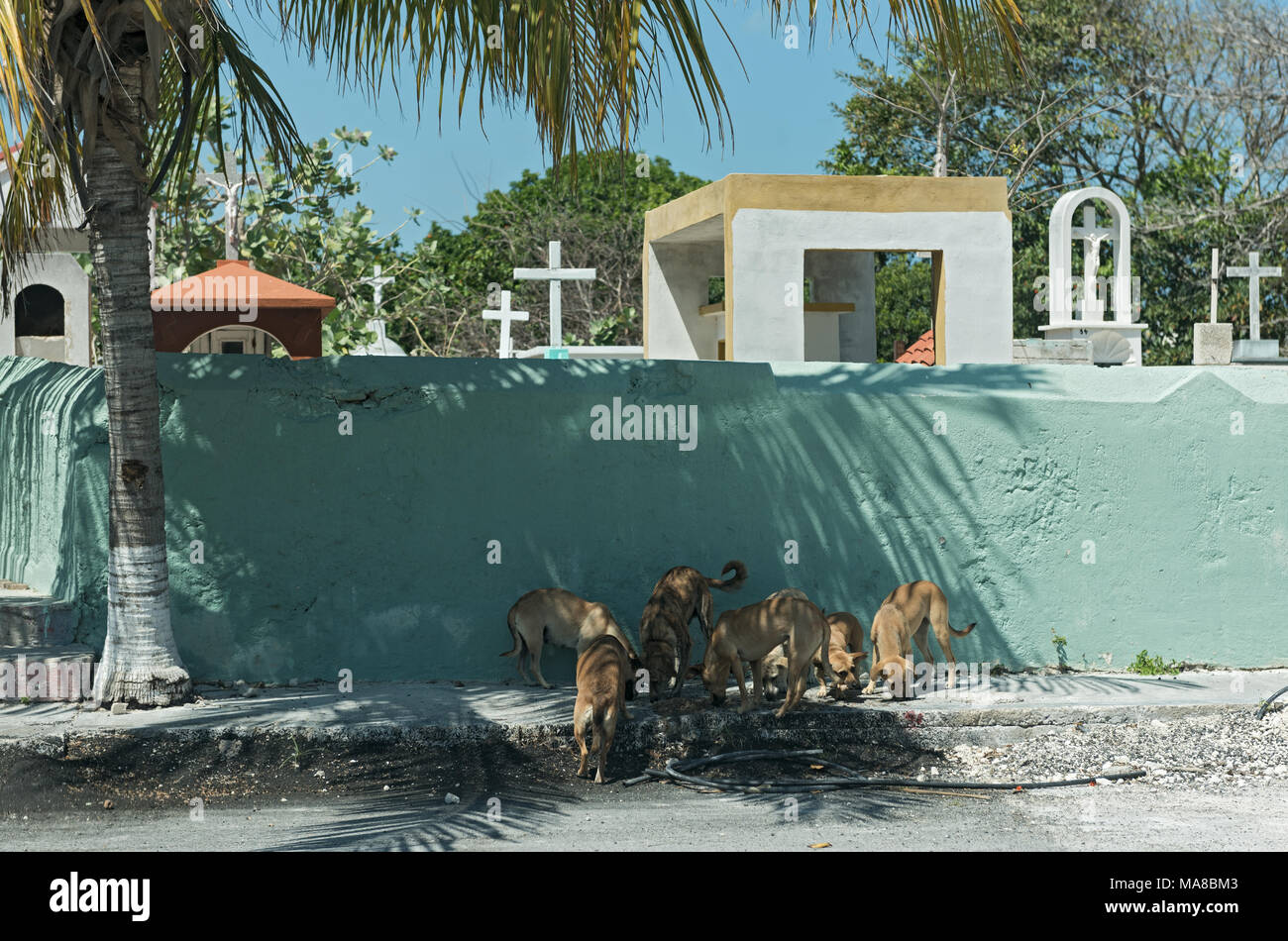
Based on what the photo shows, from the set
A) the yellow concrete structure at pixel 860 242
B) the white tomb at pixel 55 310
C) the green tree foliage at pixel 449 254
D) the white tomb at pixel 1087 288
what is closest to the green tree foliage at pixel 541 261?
the green tree foliage at pixel 449 254

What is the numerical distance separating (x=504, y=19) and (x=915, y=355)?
37.7ft

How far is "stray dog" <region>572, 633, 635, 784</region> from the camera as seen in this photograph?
296 inches

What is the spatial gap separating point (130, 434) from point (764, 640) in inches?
165

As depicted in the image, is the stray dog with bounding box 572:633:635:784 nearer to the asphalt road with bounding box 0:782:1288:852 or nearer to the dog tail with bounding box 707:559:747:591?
the asphalt road with bounding box 0:782:1288:852

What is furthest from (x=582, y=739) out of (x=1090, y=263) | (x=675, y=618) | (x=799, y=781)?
(x=1090, y=263)

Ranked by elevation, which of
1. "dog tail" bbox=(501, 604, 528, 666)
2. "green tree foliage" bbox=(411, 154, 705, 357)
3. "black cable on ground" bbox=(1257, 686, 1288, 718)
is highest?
"green tree foliage" bbox=(411, 154, 705, 357)

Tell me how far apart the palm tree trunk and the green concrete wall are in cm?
76

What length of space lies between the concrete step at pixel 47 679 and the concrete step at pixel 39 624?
0.42m

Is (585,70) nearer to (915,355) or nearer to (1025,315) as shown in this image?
(915,355)

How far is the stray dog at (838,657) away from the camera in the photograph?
8914 millimetres

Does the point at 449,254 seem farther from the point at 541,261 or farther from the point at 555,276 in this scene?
the point at 555,276

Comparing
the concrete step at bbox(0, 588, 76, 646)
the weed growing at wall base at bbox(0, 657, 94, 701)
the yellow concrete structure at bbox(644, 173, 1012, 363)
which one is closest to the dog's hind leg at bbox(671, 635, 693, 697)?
the weed growing at wall base at bbox(0, 657, 94, 701)

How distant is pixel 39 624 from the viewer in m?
9.26

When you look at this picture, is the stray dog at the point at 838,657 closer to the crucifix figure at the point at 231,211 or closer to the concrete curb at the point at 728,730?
the concrete curb at the point at 728,730
